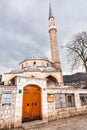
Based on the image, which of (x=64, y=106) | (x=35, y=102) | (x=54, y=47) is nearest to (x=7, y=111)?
(x=35, y=102)

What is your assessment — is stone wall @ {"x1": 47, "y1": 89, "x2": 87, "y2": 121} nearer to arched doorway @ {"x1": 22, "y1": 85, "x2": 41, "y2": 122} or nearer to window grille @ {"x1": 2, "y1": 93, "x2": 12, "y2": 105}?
arched doorway @ {"x1": 22, "y1": 85, "x2": 41, "y2": 122}

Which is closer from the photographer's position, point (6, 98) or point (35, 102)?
point (6, 98)

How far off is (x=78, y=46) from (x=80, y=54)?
1.43 metres

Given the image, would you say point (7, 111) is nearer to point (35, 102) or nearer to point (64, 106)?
point (35, 102)

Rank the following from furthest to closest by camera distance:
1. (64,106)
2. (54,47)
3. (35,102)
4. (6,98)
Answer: (54,47) < (64,106) < (35,102) < (6,98)

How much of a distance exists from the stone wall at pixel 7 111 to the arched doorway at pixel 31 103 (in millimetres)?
843

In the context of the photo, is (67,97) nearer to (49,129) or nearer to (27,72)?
(49,129)

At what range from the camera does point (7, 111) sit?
19.5 feet

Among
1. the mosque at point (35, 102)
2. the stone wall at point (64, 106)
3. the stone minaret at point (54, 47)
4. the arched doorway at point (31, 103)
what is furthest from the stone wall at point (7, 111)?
the stone minaret at point (54, 47)

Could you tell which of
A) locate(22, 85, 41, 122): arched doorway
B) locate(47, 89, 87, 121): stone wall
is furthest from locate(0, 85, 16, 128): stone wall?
locate(47, 89, 87, 121): stone wall

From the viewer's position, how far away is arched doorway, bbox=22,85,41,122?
6828 mm

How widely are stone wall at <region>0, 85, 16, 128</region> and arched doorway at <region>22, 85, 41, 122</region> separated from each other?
33.2 inches

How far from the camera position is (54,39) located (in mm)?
24078

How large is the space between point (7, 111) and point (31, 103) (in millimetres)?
1706
